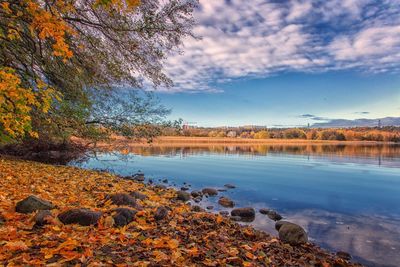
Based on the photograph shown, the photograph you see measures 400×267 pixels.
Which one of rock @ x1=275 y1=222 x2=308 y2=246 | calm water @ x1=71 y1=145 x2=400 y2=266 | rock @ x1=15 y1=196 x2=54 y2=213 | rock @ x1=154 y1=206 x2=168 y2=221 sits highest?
rock @ x1=15 y1=196 x2=54 y2=213

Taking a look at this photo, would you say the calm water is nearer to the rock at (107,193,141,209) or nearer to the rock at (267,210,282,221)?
the rock at (267,210,282,221)

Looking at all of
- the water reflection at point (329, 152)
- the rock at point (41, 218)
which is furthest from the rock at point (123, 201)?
the water reflection at point (329, 152)

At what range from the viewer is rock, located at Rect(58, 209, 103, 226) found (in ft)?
→ 23.0

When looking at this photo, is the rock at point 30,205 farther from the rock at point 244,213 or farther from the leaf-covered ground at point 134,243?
the rock at point 244,213

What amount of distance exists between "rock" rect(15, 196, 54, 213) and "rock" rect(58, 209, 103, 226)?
0.76m

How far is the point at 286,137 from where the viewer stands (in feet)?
485

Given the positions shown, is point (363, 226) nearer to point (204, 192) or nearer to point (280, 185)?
point (204, 192)

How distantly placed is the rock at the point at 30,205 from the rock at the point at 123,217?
1.75 m

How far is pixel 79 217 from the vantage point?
279 inches

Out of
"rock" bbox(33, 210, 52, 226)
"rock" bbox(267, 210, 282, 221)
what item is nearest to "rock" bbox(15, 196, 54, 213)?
"rock" bbox(33, 210, 52, 226)

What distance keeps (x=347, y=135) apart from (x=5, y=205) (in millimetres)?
144468

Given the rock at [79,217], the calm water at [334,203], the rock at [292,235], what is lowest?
the calm water at [334,203]

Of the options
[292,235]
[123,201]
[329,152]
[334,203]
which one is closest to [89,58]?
[123,201]

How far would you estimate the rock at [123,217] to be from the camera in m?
7.59
